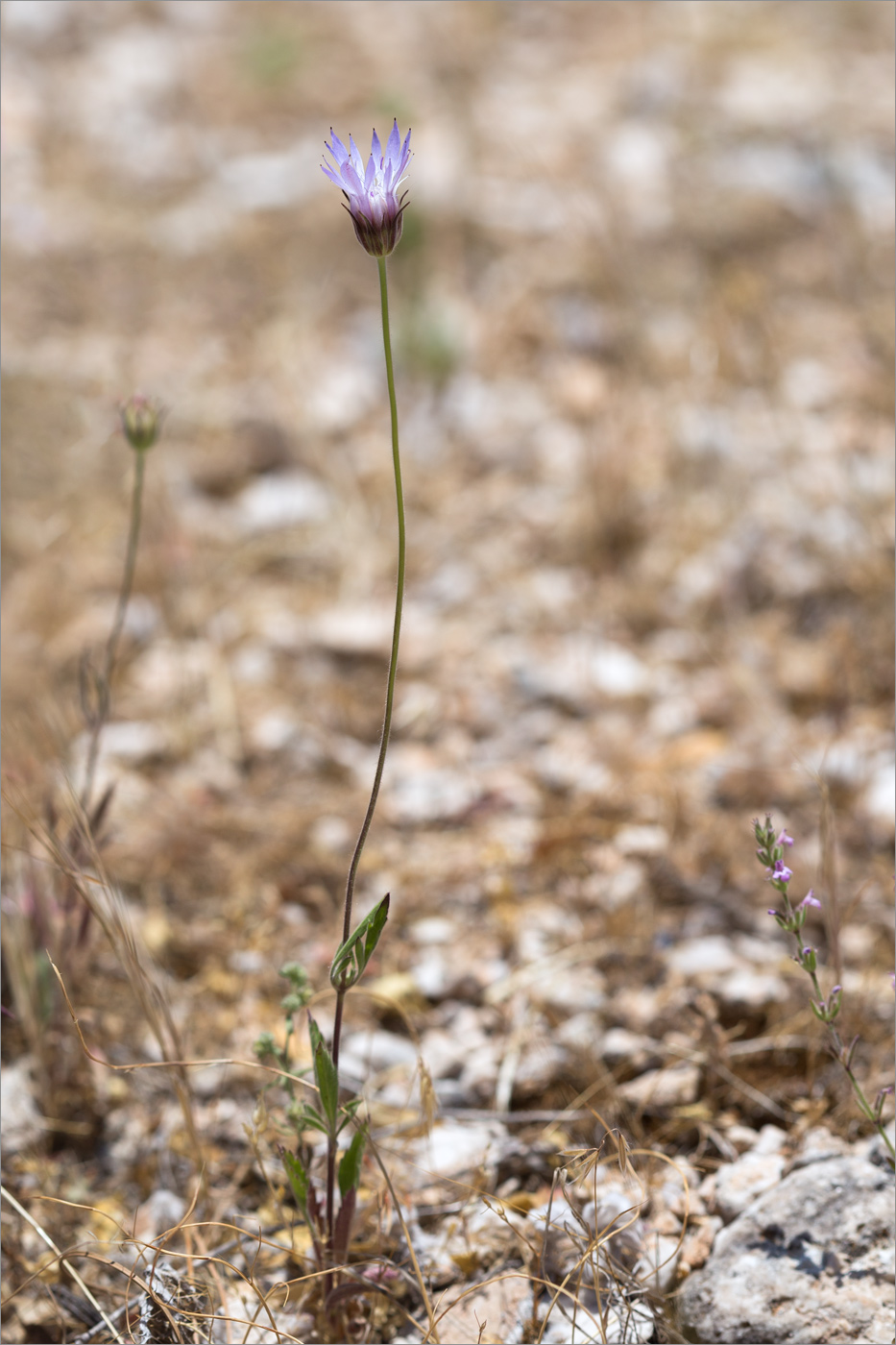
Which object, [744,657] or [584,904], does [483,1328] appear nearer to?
[584,904]

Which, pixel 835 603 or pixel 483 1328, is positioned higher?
pixel 835 603

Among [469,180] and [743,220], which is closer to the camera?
[743,220]

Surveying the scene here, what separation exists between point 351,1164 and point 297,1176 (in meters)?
0.06

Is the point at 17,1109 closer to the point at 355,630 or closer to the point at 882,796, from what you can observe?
the point at 355,630

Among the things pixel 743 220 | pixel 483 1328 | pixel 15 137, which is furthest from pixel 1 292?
pixel 483 1328

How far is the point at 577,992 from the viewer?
1.57 m

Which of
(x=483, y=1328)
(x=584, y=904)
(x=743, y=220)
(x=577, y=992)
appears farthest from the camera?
(x=743, y=220)

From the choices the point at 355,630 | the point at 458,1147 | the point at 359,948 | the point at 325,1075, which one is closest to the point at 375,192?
the point at 359,948

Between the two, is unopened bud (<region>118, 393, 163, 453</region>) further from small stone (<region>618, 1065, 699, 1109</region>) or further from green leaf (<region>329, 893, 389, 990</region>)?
small stone (<region>618, 1065, 699, 1109</region>)

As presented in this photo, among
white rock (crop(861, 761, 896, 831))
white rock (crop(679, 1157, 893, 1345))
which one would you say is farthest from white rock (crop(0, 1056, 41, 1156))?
white rock (crop(861, 761, 896, 831))

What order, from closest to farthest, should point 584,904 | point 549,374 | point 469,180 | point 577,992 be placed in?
1. point 577,992
2. point 584,904
3. point 549,374
4. point 469,180

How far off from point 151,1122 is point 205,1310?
0.36 m

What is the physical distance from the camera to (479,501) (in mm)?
2727

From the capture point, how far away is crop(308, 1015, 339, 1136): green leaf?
99 centimetres
